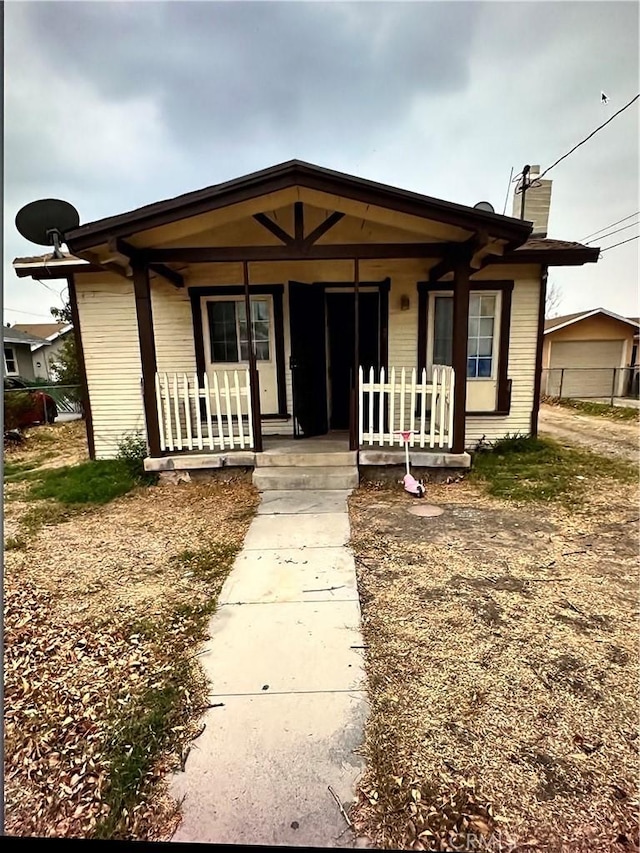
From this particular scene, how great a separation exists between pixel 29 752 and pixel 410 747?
154cm

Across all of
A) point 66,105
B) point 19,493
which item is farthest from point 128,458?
point 66,105

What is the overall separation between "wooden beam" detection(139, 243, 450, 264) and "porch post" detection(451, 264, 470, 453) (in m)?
0.41

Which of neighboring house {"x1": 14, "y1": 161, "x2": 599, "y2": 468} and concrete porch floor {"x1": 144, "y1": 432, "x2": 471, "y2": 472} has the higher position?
neighboring house {"x1": 14, "y1": 161, "x2": 599, "y2": 468}

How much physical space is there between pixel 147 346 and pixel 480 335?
4.91 m

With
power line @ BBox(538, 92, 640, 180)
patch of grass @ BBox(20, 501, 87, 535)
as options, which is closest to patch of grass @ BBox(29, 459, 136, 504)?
patch of grass @ BBox(20, 501, 87, 535)

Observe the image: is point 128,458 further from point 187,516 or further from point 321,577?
point 321,577

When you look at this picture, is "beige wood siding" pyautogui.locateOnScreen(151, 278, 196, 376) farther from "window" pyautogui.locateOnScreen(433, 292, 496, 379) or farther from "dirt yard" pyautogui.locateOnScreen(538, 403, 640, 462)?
"dirt yard" pyautogui.locateOnScreen(538, 403, 640, 462)

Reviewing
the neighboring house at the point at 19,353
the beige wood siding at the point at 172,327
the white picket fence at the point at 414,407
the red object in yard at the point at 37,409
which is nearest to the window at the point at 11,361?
the neighboring house at the point at 19,353

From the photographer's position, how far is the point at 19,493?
18.0ft

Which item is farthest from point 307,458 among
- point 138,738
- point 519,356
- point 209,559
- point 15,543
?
point 519,356

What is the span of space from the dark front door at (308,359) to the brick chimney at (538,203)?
3871 mm

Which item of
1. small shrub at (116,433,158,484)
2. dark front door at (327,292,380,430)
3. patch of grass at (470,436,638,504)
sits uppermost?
dark front door at (327,292,380,430)

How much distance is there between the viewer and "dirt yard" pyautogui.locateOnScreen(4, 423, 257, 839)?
1.54 m

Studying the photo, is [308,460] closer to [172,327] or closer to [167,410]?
[167,410]
